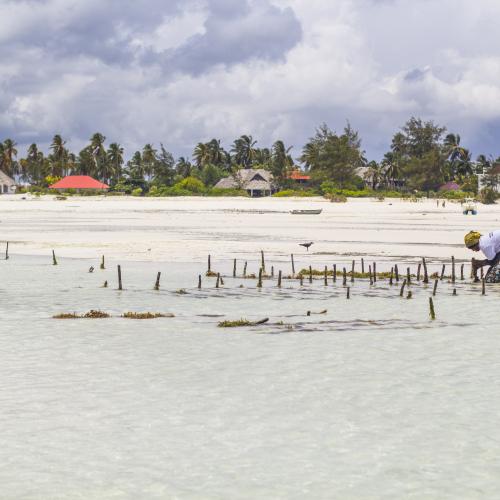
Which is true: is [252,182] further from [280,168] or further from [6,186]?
[6,186]

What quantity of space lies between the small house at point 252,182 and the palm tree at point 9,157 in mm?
61244

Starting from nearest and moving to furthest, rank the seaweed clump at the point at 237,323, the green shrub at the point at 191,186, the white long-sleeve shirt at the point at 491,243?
1. the seaweed clump at the point at 237,323
2. the white long-sleeve shirt at the point at 491,243
3. the green shrub at the point at 191,186

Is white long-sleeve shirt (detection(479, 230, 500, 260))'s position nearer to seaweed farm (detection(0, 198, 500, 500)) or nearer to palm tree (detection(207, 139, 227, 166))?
seaweed farm (detection(0, 198, 500, 500))

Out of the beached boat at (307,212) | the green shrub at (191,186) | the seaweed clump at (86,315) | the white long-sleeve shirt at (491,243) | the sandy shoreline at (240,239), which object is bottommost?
the seaweed clump at (86,315)

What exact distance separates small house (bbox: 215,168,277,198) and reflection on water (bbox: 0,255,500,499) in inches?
5145

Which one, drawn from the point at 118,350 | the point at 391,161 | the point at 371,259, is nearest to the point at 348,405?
the point at 118,350

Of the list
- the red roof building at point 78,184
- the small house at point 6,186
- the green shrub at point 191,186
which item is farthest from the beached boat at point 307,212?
the small house at point 6,186

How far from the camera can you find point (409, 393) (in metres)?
13.0

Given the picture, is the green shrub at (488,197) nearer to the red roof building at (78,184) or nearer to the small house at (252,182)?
the small house at (252,182)

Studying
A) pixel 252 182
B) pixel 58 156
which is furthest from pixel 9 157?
pixel 252 182

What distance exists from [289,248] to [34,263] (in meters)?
12.7

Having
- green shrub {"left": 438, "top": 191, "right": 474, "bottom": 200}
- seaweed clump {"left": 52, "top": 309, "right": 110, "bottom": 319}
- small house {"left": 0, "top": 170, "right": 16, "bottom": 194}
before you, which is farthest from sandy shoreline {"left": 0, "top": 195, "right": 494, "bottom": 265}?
small house {"left": 0, "top": 170, "right": 16, "bottom": 194}

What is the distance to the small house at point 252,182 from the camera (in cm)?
15312

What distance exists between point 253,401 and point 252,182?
142588 mm
